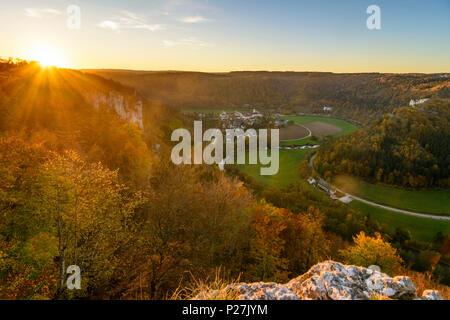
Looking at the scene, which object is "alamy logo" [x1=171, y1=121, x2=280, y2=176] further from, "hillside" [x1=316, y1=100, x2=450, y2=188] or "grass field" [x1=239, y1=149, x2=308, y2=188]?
"hillside" [x1=316, y1=100, x2=450, y2=188]

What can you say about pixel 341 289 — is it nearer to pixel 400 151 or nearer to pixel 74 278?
pixel 74 278

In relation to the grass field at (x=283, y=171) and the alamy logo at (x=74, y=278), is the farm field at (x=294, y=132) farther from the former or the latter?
the alamy logo at (x=74, y=278)

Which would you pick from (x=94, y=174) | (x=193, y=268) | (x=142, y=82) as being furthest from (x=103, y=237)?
(x=142, y=82)

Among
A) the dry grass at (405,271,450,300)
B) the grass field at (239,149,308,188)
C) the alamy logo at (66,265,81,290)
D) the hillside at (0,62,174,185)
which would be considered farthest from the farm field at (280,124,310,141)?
the alamy logo at (66,265,81,290)

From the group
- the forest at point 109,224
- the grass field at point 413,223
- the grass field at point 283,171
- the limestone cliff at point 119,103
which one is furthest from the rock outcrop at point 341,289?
the grass field at point 283,171

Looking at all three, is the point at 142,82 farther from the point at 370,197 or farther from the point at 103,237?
the point at 103,237
